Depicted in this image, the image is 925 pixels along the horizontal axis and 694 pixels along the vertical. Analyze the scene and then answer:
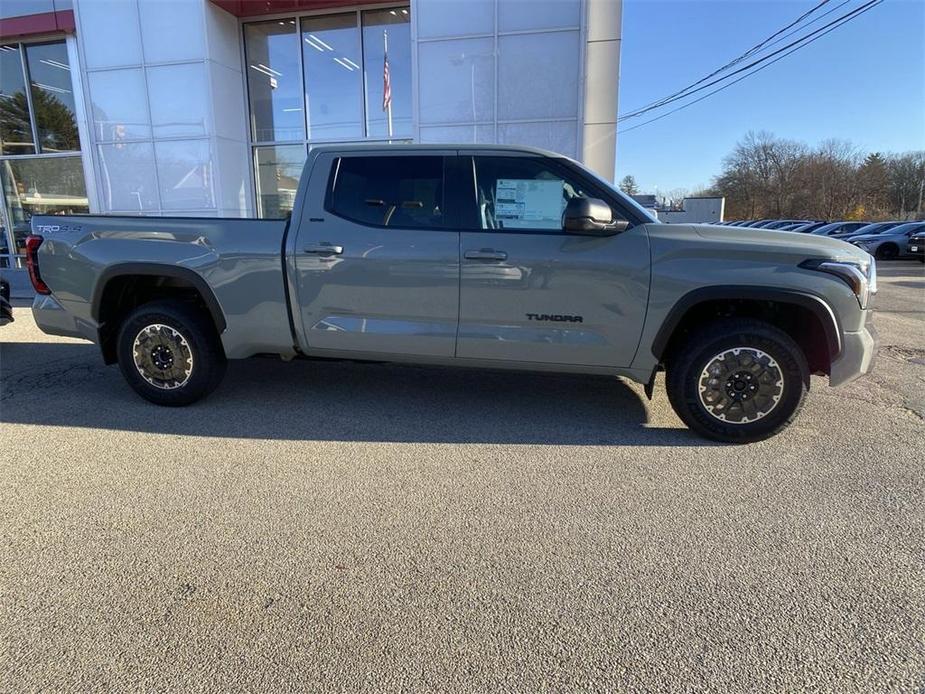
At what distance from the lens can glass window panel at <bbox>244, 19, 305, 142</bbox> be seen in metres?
12.7

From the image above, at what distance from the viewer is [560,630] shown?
7.11 ft

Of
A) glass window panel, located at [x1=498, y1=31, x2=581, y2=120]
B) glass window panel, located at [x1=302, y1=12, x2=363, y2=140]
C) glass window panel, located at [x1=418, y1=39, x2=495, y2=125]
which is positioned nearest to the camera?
glass window panel, located at [x1=498, y1=31, x2=581, y2=120]

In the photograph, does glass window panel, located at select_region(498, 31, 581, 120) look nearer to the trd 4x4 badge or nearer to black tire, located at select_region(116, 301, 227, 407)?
the trd 4x4 badge

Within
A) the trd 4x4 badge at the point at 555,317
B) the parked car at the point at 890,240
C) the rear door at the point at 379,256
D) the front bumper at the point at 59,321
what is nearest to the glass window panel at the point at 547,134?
the rear door at the point at 379,256

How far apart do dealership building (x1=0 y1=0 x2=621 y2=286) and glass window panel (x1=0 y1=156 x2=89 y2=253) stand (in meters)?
0.05

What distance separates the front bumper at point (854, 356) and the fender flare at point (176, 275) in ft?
14.2

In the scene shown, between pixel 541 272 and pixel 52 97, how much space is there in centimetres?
1512

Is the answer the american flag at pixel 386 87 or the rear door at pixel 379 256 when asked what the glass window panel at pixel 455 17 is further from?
the rear door at pixel 379 256

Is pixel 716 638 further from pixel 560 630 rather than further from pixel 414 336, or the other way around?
pixel 414 336

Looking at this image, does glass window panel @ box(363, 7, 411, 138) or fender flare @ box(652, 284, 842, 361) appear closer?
fender flare @ box(652, 284, 842, 361)

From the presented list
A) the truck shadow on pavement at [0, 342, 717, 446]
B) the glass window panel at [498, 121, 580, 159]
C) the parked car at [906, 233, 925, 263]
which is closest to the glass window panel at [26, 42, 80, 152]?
the glass window panel at [498, 121, 580, 159]

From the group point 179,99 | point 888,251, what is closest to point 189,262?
point 179,99

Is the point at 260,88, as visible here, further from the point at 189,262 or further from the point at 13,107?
the point at 189,262

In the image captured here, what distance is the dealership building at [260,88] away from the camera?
10.4 m
